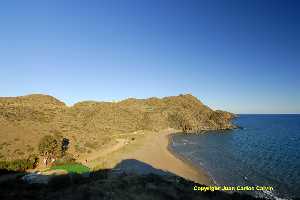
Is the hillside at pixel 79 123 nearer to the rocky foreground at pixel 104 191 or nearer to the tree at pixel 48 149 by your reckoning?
the tree at pixel 48 149

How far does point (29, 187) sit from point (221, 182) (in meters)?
24.3

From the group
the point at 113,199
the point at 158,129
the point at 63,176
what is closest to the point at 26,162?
the point at 63,176

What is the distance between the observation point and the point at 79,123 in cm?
8606

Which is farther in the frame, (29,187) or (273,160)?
(273,160)

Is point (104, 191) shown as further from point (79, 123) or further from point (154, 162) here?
point (79, 123)

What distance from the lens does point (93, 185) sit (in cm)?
2039

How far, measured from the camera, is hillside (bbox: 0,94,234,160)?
52.9m

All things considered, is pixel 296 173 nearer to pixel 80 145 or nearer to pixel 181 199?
pixel 181 199

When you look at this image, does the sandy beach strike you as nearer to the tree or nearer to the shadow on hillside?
the tree

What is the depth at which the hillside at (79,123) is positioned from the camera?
174 ft

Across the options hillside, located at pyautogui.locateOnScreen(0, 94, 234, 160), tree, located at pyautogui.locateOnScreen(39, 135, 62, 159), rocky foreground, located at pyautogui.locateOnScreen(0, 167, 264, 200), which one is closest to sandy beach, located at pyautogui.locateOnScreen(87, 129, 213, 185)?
tree, located at pyautogui.locateOnScreen(39, 135, 62, 159)

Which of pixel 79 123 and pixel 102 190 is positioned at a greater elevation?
pixel 79 123

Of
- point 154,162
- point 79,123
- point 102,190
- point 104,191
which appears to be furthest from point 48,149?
point 79,123

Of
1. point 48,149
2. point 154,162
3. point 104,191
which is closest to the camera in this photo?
point 104,191
